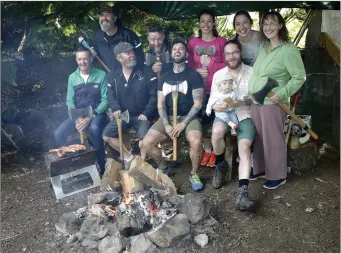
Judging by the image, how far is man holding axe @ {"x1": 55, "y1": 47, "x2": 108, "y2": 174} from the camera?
4609 millimetres

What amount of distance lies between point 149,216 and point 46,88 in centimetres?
418

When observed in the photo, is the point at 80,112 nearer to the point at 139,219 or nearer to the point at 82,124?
the point at 82,124

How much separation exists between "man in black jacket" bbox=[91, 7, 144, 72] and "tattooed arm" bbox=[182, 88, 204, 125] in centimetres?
92

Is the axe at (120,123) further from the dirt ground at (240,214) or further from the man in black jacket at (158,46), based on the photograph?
the man in black jacket at (158,46)

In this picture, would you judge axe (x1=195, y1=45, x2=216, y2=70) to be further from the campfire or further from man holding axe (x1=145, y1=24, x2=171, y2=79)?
the campfire

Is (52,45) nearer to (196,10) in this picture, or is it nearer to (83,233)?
(196,10)

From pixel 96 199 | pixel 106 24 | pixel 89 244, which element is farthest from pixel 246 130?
pixel 106 24

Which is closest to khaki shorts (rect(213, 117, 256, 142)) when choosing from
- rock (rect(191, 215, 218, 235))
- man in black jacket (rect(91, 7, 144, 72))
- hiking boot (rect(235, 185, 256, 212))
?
hiking boot (rect(235, 185, 256, 212))

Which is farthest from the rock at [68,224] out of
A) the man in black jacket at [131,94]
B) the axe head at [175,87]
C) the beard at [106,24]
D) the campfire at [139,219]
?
the beard at [106,24]

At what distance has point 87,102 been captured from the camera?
473 centimetres

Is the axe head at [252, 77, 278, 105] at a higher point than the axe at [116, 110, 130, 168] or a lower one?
higher

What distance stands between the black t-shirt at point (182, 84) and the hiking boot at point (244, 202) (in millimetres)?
1192

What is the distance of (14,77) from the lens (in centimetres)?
593

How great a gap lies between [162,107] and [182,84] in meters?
0.35
